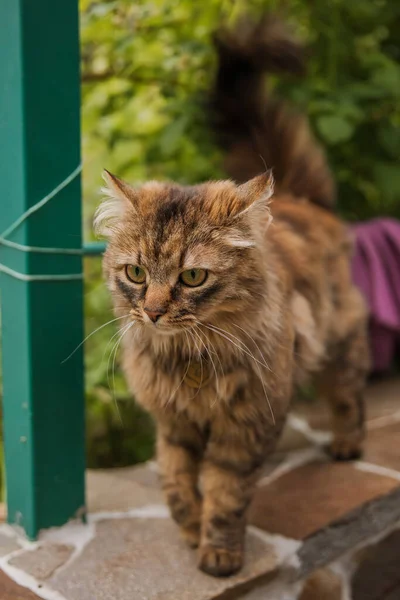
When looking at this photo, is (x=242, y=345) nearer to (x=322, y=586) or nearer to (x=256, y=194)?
(x=256, y=194)

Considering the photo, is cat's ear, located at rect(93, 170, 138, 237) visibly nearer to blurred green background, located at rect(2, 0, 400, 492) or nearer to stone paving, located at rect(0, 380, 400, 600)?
stone paving, located at rect(0, 380, 400, 600)

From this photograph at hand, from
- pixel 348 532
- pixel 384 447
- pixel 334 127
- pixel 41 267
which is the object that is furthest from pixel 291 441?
pixel 41 267

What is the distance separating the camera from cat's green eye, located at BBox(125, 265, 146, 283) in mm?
1478

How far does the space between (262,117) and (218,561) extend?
61.8 inches

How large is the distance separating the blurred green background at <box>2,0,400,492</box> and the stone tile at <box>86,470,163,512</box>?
374 millimetres

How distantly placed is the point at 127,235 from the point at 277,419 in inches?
25.5

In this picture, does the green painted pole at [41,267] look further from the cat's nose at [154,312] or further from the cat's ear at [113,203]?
the cat's nose at [154,312]

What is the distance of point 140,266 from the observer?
1.47 m

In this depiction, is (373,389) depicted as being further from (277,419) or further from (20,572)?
(20,572)

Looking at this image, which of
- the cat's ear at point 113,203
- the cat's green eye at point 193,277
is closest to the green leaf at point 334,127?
the cat's ear at point 113,203

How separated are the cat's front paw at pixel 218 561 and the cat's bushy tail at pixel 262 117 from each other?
1325 mm

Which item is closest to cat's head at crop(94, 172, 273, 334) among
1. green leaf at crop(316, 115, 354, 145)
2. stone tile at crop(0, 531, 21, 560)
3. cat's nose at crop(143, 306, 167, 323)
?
cat's nose at crop(143, 306, 167, 323)

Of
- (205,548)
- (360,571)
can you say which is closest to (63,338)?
(205,548)

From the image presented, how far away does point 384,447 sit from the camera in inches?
102
